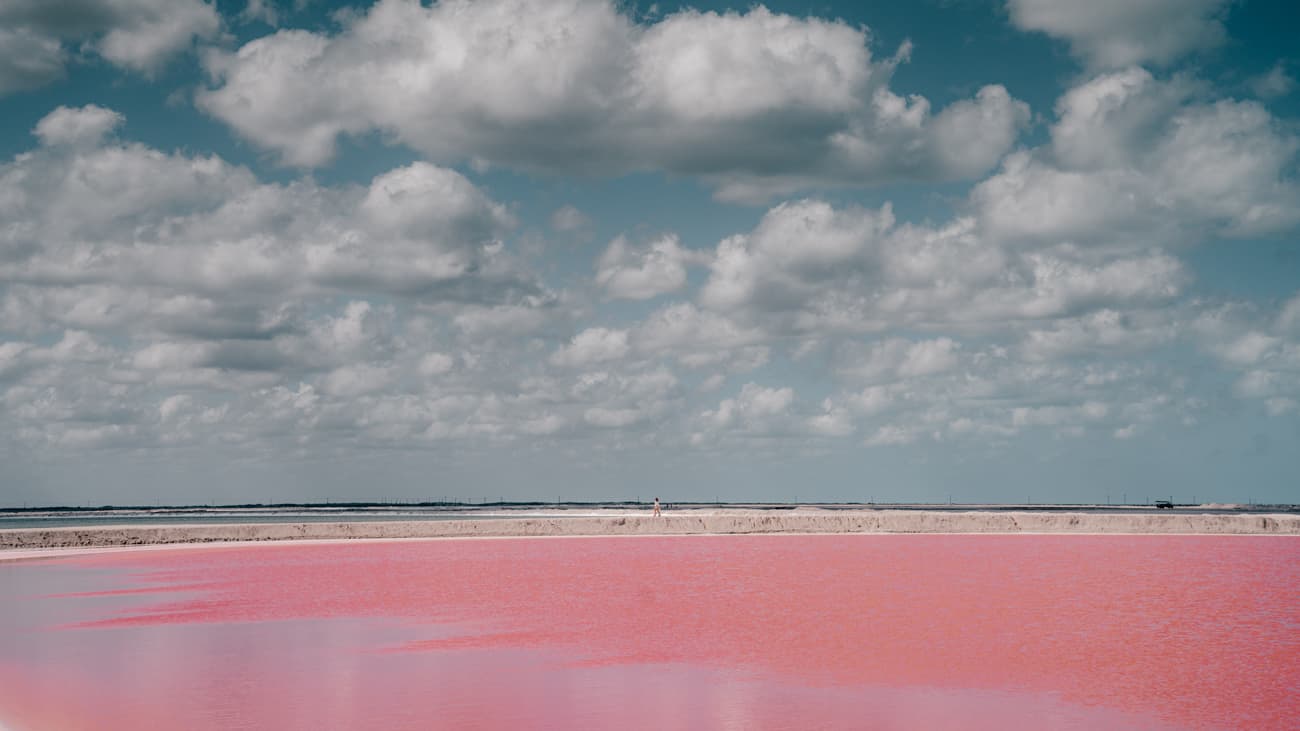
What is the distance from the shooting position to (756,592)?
34500 mm

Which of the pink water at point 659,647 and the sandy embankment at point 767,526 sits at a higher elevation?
the sandy embankment at point 767,526

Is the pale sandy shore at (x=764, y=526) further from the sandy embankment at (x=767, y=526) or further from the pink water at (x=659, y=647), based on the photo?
the pink water at (x=659, y=647)

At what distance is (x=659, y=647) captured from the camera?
23.1 metres

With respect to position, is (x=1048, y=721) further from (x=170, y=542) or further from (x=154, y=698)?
(x=170, y=542)

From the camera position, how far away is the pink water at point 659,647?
650 inches

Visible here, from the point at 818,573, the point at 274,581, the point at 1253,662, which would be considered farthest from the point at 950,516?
the point at 1253,662

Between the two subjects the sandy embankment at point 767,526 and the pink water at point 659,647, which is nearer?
the pink water at point 659,647

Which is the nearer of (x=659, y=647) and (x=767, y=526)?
(x=659, y=647)

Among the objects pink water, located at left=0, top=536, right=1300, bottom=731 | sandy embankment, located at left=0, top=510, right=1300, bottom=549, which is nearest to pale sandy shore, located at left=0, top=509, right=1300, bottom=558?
sandy embankment, located at left=0, top=510, right=1300, bottom=549

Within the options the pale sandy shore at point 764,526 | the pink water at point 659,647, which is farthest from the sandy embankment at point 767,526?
the pink water at point 659,647

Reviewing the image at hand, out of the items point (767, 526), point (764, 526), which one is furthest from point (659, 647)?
point (767, 526)

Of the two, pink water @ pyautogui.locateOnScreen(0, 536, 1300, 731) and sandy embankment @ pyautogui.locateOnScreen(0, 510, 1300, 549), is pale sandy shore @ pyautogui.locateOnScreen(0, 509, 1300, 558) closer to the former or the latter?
sandy embankment @ pyautogui.locateOnScreen(0, 510, 1300, 549)

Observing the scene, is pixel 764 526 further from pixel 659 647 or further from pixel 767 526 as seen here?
pixel 659 647

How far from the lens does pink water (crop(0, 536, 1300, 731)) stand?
16.5 metres
